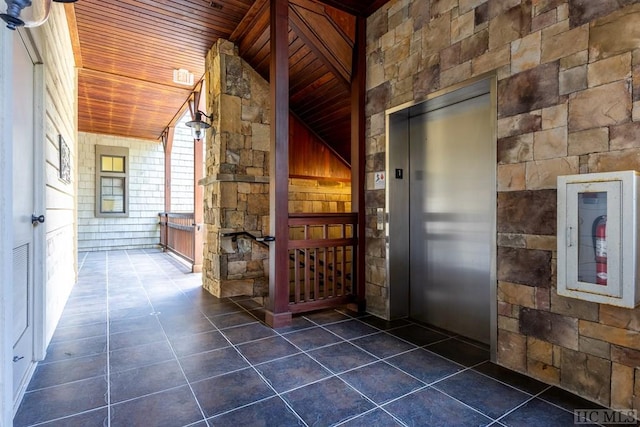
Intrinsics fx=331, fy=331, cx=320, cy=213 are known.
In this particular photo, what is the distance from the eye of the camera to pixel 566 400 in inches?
74.2

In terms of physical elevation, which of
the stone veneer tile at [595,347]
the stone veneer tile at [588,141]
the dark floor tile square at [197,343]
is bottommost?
the dark floor tile square at [197,343]

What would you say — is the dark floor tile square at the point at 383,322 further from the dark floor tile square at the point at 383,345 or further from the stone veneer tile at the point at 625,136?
the stone veneer tile at the point at 625,136

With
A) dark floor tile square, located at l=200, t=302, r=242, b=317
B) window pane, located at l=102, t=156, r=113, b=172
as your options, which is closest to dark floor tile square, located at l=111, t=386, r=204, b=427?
dark floor tile square, located at l=200, t=302, r=242, b=317

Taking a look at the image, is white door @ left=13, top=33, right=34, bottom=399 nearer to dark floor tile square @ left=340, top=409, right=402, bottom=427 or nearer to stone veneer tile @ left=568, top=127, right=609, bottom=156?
dark floor tile square @ left=340, top=409, right=402, bottom=427

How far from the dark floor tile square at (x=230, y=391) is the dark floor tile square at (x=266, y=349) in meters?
0.22

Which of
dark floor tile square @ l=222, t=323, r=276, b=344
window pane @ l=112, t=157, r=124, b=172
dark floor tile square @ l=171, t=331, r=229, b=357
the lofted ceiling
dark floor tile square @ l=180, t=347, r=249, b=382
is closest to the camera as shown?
dark floor tile square @ l=180, t=347, r=249, b=382

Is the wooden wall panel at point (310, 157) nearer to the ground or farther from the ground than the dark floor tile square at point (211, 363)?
farther from the ground

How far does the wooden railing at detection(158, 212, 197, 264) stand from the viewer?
21.2 feet

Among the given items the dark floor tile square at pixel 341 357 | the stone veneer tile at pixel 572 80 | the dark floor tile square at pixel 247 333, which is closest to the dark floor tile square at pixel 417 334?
the dark floor tile square at pixel 341 357

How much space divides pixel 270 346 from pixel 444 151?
7.49 feet

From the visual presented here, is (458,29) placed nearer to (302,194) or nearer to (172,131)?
(302,194)

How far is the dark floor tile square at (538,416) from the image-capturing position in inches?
66.4

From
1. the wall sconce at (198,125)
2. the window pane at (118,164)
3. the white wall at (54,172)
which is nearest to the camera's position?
the white wall at (54,172)

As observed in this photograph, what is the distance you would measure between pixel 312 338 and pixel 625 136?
247cm
